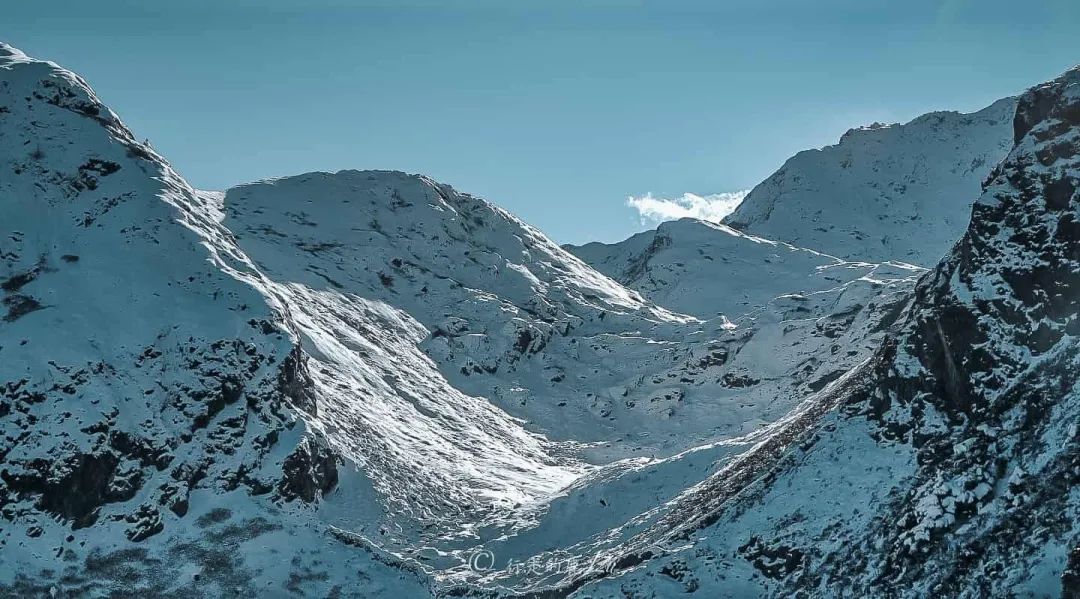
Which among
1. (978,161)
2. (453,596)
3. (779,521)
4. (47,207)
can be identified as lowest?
(453,596)

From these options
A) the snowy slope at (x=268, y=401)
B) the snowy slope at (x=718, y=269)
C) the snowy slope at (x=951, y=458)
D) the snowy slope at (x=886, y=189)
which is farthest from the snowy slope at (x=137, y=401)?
the snowy slope at (x=886, y=189)

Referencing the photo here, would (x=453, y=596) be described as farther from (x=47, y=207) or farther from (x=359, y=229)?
(x=359, y=229)

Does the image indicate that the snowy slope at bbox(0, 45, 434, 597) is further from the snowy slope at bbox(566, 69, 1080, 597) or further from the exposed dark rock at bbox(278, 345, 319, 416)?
the snowy slope at bbox(566, 69, 1080, 597)

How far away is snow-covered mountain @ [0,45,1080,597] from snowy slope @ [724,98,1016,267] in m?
65.5

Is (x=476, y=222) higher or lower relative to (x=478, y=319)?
higher

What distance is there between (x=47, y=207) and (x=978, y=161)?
154 meters

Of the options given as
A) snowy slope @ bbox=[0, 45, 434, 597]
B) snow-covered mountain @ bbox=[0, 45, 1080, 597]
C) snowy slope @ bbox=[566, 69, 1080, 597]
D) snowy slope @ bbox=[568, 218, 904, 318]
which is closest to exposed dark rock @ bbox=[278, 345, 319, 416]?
snowy slope @ bbox=[0, 45, 434, 597]

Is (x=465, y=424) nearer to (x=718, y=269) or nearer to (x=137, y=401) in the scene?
(x=137, y=401)

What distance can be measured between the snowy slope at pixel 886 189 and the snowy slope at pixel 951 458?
10057cm

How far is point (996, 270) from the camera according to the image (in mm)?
A: 38062

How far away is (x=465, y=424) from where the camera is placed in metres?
71.1

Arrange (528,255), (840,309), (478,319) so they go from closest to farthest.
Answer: (840,309)
(478,319)
(528,255)

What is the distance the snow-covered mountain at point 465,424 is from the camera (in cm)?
3534

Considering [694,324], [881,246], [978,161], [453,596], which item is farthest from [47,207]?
[978,161]
